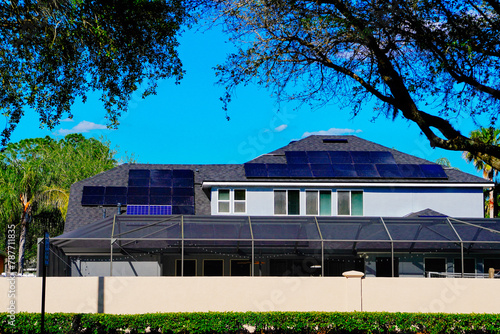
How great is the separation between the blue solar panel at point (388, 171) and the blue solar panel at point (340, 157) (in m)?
1.62

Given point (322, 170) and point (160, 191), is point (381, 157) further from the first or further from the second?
point (160, 191)

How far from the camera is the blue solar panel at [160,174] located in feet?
108

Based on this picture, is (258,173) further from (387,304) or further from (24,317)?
(24,317)

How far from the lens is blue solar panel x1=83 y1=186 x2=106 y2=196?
3206 cm

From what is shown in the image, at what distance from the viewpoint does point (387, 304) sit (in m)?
17.5

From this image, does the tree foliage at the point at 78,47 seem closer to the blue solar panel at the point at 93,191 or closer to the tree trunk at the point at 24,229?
the blue solar panel at the point at 93,191

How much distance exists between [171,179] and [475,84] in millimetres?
22353

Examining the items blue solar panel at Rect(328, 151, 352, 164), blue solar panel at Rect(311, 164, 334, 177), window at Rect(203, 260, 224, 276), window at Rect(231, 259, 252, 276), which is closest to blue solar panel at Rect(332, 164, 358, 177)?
blue solar panel at Rect(311, 164, 334, 177)

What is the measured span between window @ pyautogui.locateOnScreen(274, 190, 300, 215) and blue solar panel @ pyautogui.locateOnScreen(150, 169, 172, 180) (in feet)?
21.0

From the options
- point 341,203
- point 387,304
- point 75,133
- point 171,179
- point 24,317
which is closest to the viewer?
point 24,317

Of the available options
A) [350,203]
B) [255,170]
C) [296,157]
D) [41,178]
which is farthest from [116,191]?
[41,178]

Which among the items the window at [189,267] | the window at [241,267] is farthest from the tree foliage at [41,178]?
the window at [241,267]

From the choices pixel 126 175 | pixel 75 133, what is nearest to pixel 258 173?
pixel 126 175

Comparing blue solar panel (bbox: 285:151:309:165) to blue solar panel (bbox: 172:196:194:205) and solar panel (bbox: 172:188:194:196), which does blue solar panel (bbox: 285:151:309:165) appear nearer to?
solar panel (bbox: 172:188:194:196)
